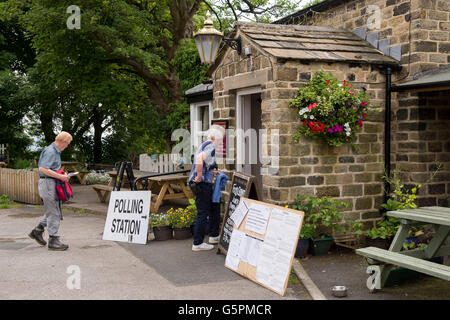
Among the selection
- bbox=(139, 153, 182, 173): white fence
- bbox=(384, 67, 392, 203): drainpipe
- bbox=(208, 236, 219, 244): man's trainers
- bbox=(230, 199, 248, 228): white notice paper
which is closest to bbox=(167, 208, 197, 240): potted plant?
bbox=(208, 236, 219, 244): man's trainers

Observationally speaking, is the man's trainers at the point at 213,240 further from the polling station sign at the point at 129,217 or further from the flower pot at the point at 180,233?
the polling station sign at the point at 129,217

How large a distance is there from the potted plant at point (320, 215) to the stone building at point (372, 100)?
216mm

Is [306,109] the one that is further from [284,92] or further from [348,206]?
[348,206]

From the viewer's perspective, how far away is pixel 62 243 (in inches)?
292

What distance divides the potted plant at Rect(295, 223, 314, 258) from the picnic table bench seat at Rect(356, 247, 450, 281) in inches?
64.0

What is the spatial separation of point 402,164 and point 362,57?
5.93ft

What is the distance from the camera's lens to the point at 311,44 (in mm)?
7430

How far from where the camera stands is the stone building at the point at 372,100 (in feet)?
22.4

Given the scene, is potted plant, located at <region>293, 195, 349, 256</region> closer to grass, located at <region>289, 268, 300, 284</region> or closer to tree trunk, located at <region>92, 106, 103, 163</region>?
grass, located at <region>289, 268, 300, 284</region>

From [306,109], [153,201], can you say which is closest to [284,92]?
[306,109]

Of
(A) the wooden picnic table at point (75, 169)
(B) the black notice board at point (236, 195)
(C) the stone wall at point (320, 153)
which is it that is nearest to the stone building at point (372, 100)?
(C) the stone wall at point (320, 153)

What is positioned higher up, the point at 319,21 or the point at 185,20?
the point at 185,20
